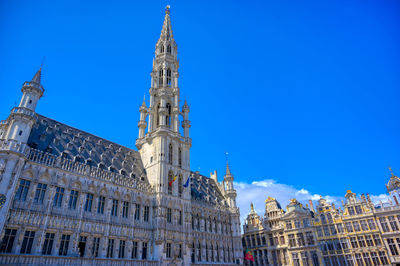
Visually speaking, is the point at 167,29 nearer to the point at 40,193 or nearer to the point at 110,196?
the point at 110,196

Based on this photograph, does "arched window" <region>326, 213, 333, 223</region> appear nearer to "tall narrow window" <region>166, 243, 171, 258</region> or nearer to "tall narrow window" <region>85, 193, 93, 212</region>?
"tall narrow window" <region>166, 243, 171, 258</region>

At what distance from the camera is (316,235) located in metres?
52.6

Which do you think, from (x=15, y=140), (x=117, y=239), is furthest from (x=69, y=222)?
(x=15, y=140)

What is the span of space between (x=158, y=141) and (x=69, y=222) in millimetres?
19912

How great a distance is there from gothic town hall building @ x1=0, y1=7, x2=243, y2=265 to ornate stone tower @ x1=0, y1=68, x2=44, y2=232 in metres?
0.10

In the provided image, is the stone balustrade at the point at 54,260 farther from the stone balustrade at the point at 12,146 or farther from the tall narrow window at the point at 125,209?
the stone balustrade at the point at 12,146

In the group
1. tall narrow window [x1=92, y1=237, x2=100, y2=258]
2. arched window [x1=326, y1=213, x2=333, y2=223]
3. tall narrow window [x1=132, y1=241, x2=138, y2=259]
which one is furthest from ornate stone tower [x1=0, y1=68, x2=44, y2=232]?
arched window [x1=326, y1=213, x2=333, y2=223]

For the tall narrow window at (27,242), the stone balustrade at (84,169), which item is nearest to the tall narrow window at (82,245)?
the tall narrow window at (27,242)

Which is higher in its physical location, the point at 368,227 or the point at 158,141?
the point at 158,141

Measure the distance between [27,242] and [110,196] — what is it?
10.9 m

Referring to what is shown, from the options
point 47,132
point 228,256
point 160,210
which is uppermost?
point 47,132

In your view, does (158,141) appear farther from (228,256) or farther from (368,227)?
(368,227)

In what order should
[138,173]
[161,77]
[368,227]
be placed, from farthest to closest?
[161,77], [368,227], [138,173]

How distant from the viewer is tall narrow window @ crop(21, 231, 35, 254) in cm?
2681
